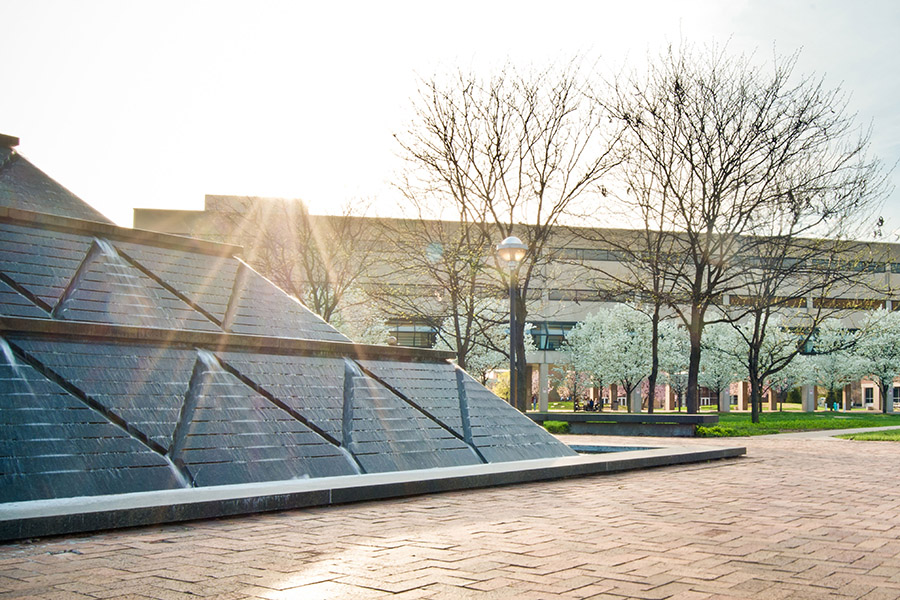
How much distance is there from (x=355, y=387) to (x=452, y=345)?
1640 inches

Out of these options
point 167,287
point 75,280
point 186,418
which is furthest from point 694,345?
point 186,418

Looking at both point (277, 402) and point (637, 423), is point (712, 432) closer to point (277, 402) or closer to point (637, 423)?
point (637, 423)

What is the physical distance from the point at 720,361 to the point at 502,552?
5642cm

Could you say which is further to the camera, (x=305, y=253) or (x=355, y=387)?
(x=305, y=253)

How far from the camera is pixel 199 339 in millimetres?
9539

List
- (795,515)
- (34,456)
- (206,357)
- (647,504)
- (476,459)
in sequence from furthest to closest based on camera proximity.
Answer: (476,459) → (206,357) → (647,504) → (795,515) → (34,456)

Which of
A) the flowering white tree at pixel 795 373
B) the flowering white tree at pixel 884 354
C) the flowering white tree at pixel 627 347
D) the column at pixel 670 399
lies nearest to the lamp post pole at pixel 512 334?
the flowering white tree at pixel 627 347

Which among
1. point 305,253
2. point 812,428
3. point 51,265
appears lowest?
point 812,428

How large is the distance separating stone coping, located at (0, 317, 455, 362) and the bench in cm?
1415

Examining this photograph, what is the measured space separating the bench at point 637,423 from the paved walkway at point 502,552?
15.6 m

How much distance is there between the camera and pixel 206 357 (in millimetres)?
9469

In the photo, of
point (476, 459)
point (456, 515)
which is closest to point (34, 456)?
point (456, 515)

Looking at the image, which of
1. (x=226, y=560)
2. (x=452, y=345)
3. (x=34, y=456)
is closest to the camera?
(x=226, y=560)

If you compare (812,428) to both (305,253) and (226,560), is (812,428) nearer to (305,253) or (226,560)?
(305,253)
